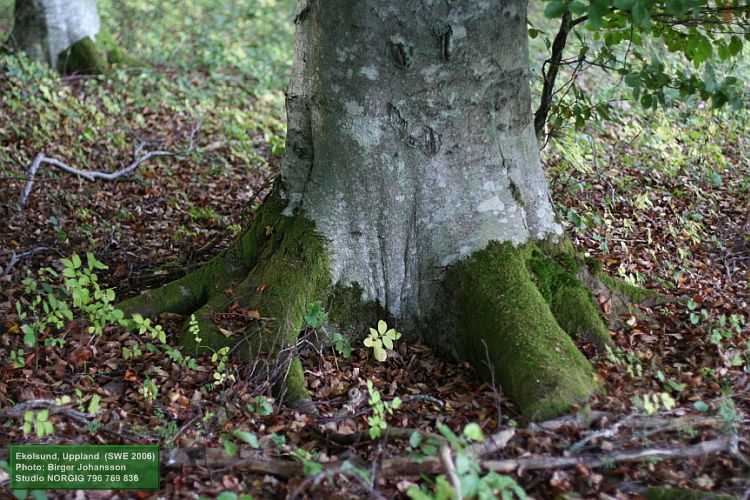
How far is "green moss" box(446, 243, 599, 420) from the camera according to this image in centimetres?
331

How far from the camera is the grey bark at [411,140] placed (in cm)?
368

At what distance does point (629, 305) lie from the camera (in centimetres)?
419

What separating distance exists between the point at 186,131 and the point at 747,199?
6.26 meters

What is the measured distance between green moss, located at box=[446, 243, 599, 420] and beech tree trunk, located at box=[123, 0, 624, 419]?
0.01 metres

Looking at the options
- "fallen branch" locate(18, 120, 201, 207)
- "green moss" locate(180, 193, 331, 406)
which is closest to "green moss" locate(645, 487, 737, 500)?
"green moss" locate(180, 193, 331, 406)

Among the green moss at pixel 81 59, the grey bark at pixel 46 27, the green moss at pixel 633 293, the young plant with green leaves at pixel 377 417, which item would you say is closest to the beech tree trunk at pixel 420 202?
the green moss at pixel 633 293

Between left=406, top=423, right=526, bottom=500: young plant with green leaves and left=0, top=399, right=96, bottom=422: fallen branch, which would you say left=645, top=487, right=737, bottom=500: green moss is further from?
left=0, top=399, right=96, bottom=422: fallen branch

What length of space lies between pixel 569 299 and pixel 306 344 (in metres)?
1.60

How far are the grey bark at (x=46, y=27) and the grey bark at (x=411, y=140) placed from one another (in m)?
6.63

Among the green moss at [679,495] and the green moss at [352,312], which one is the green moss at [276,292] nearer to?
Result: the green moss at [352,312]

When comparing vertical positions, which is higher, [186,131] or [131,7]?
[131,7]

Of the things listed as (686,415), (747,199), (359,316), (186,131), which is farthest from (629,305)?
(186,131)

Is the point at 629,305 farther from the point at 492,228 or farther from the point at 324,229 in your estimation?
the point at 324,229

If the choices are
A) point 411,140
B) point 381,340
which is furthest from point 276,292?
point 411,140
